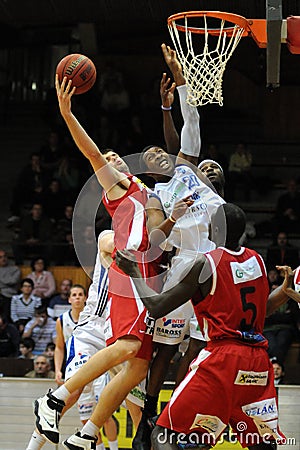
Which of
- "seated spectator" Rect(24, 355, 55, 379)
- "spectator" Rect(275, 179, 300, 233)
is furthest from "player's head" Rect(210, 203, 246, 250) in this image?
"spectator" Rect(275, 179, 300, 233)

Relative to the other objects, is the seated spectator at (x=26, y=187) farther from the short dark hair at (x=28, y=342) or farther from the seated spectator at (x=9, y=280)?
the short dark hair at (x=28, y=342)

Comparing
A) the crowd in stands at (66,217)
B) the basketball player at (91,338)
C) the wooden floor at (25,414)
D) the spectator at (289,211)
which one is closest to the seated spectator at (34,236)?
the crowd in stands at (66,217)

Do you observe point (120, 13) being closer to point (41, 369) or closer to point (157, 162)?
point (41, 369)

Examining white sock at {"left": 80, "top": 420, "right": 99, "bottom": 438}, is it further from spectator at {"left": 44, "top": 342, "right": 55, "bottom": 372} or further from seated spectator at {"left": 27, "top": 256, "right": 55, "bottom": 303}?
seated spectator at {"left": 27, "top": 256, "right": 55, "bottom": 303}

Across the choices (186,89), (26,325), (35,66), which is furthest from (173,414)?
(35,66)

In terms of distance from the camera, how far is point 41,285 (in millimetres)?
13359

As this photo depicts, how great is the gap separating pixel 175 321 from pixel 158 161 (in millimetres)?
1248

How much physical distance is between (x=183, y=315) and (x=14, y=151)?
37.5 ft

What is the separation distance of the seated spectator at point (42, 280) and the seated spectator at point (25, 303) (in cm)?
14

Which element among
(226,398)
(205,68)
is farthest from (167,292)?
(205,68)

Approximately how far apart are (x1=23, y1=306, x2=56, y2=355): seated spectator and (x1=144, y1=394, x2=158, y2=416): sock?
6.14m

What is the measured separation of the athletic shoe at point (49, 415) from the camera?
6062 millimetres

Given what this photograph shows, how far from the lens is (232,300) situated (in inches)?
219

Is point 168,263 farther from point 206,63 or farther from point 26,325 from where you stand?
point 26,325
